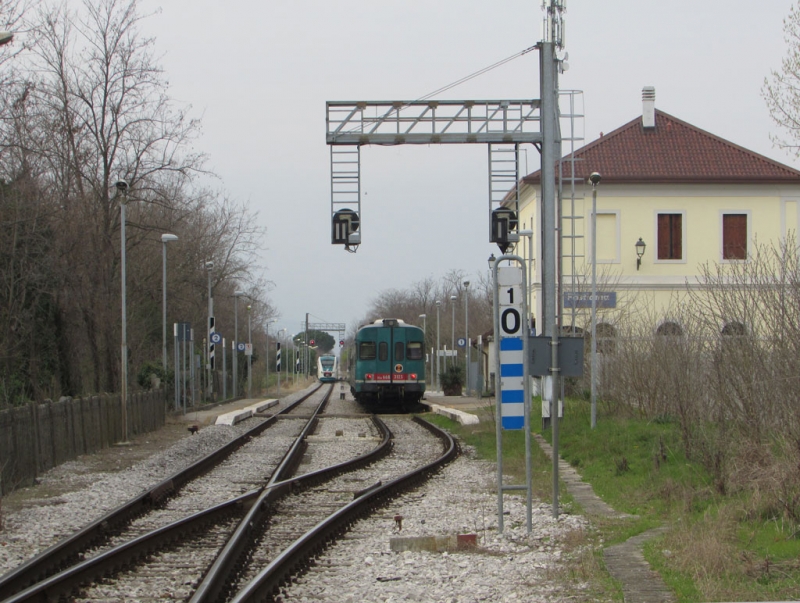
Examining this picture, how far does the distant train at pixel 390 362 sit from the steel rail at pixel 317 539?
18916mm

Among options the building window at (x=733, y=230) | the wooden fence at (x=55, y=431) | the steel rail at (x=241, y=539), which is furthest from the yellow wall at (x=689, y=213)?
the steel rail at (x=241, y=539)

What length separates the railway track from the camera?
7.45 m

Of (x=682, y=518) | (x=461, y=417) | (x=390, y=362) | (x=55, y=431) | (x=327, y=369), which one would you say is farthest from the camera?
(x=327, y=369)

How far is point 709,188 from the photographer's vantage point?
3628 centimetres

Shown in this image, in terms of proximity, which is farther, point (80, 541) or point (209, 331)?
point (209, 331)

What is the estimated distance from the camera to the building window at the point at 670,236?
36000 millimetres

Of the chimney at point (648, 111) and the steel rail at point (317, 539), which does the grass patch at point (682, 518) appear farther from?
the chimney at point (648, 111)

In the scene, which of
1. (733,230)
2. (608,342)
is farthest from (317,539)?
(733,230)

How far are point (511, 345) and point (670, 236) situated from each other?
91.9ft

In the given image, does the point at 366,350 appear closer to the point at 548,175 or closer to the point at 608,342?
the point at 608,342

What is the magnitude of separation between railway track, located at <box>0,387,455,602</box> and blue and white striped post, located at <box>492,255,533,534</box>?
2172mm

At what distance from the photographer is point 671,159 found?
37312 millimetres

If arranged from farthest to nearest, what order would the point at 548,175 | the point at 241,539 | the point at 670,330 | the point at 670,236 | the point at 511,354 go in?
the point at 670,236 < the point at 548,175 < the point at 670,330 < the point at 511,354 < the point at 241,539

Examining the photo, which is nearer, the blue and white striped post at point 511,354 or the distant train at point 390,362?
the blue and white striped post at point 511,354
